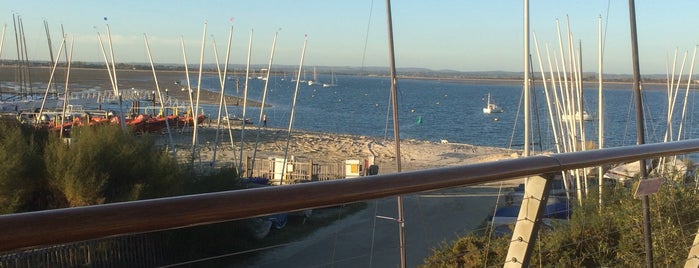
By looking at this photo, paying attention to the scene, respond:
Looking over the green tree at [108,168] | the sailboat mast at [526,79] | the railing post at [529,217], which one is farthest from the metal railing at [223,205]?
the sailboat mast at [526,79]

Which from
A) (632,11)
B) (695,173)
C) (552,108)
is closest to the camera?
(695,173)

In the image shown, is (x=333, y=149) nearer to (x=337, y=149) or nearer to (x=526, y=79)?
(x=337, y=149)

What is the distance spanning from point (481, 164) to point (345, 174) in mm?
20432

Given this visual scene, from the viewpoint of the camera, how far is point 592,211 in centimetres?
385

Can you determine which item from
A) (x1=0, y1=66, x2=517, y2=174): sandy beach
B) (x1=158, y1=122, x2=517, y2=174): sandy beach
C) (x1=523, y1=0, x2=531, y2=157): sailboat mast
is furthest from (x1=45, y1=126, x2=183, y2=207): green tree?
(x1=158, y1=122, x2=517, y2=174): sandy beach

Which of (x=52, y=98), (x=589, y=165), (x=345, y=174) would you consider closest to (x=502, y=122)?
(x=52, y=98)

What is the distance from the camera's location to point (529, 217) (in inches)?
88.3

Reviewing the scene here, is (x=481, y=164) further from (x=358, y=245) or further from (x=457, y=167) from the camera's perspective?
(x=358, y=245)

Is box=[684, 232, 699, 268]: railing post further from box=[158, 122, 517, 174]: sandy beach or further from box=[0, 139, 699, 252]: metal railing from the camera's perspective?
box=[158, 122, 517, 174]: sandy beach

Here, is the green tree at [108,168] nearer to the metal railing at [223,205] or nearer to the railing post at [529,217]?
the railing post at [529,217]

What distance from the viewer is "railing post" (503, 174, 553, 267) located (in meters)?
2.24

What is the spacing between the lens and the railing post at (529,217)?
224cm

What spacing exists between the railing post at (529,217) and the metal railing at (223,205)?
8 cm

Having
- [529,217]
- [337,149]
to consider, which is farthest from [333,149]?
[529,217]
